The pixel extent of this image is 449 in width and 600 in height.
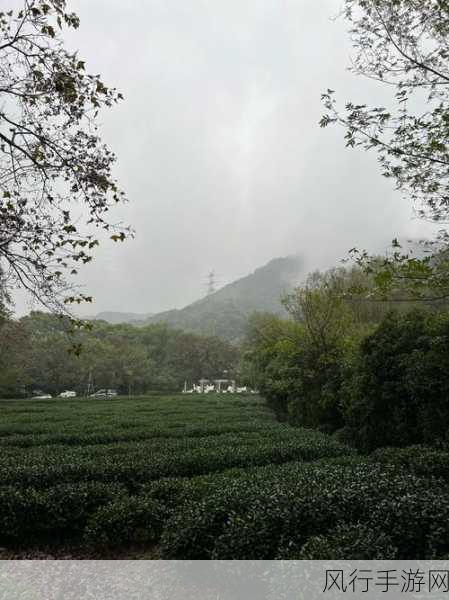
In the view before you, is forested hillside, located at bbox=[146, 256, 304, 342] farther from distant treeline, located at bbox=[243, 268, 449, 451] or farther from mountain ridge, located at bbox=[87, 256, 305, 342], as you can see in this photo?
distant treeline, located at bbox=[243, 268, 449, 451]

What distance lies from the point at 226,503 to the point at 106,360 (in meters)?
44.0

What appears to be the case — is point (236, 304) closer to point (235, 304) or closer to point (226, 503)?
point (235, 304)

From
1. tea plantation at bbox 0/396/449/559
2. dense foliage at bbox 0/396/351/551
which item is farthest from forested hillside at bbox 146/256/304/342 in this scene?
tea plantation at bbox 0/396/449/559

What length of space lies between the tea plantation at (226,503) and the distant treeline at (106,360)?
22902 mm

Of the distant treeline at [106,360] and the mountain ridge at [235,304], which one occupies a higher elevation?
the mountain ridge at [235,304]

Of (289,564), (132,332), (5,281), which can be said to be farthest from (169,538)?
(132,332)

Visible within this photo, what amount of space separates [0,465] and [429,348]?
906cm

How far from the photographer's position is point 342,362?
40.2 ft

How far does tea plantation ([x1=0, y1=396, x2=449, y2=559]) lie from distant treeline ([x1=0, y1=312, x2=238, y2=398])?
902 inches

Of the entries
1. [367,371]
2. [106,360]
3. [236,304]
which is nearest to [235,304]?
[236,304]

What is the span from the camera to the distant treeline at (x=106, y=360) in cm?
3356

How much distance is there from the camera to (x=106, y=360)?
46188 mm

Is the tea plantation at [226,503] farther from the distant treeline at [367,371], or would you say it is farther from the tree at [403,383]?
the distant treeline at [367,371]

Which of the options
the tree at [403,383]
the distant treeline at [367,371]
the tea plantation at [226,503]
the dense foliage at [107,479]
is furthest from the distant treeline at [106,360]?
the tree at [403,383]
